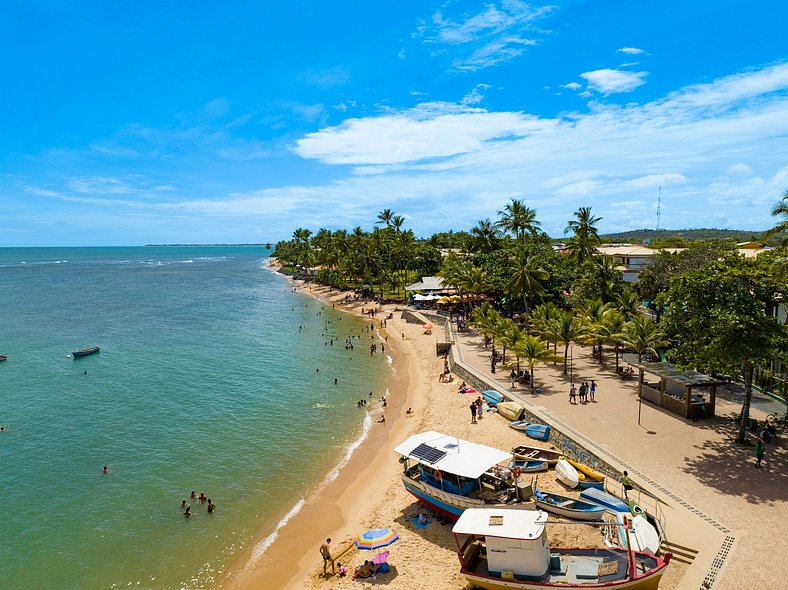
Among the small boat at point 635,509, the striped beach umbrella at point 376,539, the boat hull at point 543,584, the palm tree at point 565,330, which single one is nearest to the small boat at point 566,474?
the small boat at point 635,509

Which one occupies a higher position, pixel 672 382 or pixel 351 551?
pixel 672 382

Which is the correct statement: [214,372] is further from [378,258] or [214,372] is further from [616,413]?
[378,258]

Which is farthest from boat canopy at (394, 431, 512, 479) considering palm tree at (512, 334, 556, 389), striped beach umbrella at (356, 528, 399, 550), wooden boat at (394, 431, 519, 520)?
palm tree at (512, 334, 556, 389)

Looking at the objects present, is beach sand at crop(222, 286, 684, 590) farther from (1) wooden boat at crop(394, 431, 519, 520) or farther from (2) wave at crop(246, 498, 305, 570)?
(1) wooden boat at crop(394, 431, 519, 520)

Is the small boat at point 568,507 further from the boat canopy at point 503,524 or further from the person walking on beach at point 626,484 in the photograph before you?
the boat canopy at point 503,524

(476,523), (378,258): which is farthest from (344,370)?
(378,258)

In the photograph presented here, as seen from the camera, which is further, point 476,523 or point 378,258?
point 378,258

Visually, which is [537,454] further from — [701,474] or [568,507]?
[701,474]
